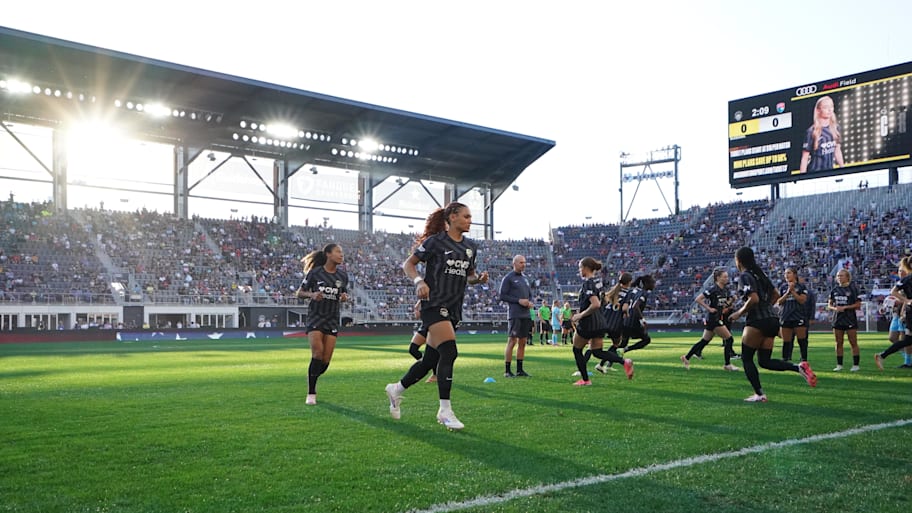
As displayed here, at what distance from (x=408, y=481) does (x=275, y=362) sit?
13.9 m

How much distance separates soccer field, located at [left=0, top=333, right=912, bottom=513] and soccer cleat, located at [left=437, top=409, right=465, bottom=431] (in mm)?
86

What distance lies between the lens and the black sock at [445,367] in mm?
7496

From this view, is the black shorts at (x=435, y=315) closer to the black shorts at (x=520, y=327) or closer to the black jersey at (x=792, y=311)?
the black shorts at (x=520, y=327)

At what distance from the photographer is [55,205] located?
4453 cm

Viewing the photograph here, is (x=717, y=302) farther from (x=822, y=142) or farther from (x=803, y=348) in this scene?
(x=822, y=142)

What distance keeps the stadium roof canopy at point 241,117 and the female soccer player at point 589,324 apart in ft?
107

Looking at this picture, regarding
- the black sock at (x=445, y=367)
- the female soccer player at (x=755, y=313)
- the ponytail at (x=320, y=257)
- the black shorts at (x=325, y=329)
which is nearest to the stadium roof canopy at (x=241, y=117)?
the ponytail at (x=320, y=257)

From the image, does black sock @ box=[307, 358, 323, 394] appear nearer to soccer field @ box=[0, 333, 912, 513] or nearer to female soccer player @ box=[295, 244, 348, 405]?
female soccer player @ box=[295, 244, 348, 405]

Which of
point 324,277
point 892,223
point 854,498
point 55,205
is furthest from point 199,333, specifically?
point 892,223

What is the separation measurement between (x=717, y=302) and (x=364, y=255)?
40.8m

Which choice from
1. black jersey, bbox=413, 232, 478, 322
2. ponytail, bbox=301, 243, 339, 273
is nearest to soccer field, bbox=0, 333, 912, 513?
black jersey, bbox=413, 232, 478, 322

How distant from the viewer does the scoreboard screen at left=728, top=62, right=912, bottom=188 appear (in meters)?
40.1

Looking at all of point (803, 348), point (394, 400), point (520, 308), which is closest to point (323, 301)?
point (394, 400)

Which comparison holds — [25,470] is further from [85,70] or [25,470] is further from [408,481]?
[85,70]
